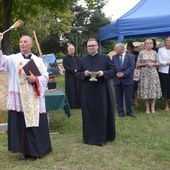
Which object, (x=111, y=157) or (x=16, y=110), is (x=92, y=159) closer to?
(x=111, y=157)

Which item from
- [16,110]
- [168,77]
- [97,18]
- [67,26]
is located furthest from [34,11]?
[97,18]

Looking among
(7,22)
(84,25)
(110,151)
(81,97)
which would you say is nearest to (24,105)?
(81,97)

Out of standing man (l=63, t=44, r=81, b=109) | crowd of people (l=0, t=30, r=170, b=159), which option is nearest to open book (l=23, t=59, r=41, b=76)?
crowd of people (l=0, t=30, r=170, b=159)

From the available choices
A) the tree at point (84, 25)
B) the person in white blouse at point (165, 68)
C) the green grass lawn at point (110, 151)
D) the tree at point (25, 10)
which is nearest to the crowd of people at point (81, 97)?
the green grass lawn at point (110, 151)

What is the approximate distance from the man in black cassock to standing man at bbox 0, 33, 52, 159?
98cm

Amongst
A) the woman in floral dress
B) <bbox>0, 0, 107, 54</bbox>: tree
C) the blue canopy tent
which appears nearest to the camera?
the woman in floral dress

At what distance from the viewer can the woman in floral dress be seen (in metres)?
8.34

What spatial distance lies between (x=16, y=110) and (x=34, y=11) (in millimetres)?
13404

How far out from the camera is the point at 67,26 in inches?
1315

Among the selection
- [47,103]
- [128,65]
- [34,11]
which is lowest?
[47,103]

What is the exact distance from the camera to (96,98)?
5.76 metres

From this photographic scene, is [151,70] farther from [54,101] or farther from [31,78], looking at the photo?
[31,78]

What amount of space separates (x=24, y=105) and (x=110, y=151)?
1.49 m

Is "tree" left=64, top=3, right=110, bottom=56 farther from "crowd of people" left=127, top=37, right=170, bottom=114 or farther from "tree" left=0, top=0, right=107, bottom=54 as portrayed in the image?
"crowd of people" left=127, top=37, right=170, bottom=114
